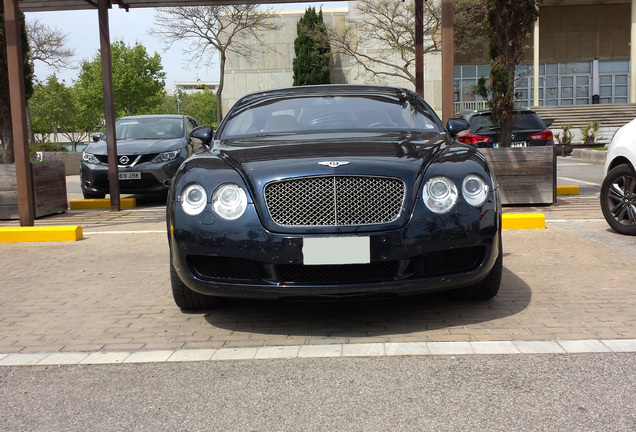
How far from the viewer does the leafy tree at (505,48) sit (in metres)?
9.80

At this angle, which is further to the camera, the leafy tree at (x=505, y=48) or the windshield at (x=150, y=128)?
the windshield at (x=150, y=128)

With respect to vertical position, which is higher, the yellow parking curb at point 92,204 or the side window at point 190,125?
the side window at point 190,125

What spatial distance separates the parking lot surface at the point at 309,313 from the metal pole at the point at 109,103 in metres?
4.54

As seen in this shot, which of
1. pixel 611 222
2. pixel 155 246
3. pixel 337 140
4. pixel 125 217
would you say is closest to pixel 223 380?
pixel 337 140

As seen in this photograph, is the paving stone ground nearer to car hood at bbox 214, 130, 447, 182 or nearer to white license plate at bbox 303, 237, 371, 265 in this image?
white license plate at bbox 303, 237, 371, 265

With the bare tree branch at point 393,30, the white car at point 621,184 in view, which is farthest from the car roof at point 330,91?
the bare tree branch at point 393,30

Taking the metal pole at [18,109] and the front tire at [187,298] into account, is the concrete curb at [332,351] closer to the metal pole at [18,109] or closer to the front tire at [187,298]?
the front tire at [187,298]

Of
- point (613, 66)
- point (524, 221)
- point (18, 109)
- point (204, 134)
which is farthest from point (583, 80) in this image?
point (204, 134)

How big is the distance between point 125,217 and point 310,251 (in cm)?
704

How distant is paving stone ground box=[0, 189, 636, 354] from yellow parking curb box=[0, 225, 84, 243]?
1.30 m

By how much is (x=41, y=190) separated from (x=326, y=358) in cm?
806

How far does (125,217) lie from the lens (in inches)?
403

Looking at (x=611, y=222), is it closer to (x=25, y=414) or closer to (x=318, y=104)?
(x=318, y=104)

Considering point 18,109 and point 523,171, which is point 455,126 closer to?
point 523,171
